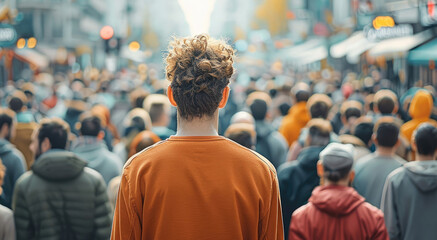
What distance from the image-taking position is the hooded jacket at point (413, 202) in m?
4.90

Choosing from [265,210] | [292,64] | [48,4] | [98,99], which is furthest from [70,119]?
[292,64]

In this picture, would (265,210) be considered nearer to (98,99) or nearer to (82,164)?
(82,164)

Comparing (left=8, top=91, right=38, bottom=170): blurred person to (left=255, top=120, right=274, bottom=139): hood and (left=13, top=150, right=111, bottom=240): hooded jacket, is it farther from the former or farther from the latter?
(left=13, top=150, right=111, bottom=240): hooded jacket

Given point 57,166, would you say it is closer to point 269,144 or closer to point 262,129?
point 269,144

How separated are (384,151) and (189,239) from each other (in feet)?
11.8

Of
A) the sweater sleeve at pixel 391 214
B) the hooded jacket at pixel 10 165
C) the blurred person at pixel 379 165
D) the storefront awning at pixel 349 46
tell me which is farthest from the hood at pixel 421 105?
the storefront awning at pixel 349 46

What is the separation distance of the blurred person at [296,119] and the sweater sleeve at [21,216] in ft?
16.9

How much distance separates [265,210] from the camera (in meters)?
2.70

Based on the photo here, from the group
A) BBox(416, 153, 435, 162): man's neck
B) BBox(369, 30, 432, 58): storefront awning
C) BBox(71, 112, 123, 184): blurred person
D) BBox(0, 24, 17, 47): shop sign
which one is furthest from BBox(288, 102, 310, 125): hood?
BBox(369, 30, 432, 58): storefront awning

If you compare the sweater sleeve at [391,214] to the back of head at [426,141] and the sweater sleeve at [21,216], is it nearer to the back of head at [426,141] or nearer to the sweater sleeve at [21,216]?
the back of head at [426,141]

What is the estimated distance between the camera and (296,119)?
9.37m

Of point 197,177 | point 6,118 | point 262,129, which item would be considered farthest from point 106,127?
point 197,177

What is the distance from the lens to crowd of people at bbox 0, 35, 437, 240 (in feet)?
8.59

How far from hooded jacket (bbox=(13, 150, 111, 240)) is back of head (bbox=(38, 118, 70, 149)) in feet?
1.03
